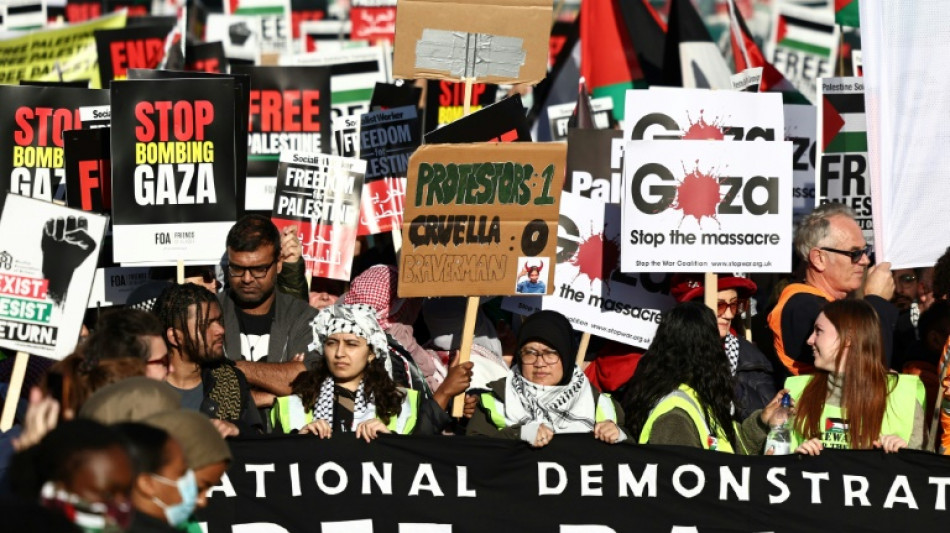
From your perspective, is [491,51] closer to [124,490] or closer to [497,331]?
[497,331]

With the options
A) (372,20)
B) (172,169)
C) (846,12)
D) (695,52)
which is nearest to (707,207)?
(172,169)

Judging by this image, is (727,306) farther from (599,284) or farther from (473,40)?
(473,40)

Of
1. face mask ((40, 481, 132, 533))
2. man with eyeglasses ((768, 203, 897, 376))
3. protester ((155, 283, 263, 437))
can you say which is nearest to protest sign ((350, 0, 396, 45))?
man with eyeglasses ((768, 203, 897, 376))

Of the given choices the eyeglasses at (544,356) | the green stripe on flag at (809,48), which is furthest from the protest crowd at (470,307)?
the green stripe on flag at (809,48)

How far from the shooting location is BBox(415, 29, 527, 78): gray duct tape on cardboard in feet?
27.2

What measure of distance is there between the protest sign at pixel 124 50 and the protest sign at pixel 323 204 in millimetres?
3936

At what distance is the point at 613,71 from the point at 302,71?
9.06 feet

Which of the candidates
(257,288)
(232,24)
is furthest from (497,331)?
(232,24)

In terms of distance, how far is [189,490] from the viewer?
13.6ft

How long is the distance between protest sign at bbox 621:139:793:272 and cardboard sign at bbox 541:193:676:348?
59cm

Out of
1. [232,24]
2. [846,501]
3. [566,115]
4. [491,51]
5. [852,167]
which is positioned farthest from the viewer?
[232,24]

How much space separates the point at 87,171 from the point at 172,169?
0.62 m

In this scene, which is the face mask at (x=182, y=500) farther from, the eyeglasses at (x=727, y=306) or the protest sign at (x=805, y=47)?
the protest sign at (x=805, y=47)

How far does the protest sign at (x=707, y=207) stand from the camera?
777 centimetres
